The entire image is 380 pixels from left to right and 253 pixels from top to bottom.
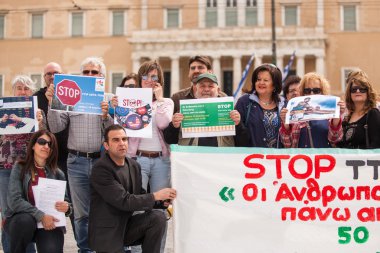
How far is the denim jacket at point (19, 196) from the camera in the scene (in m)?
5.84

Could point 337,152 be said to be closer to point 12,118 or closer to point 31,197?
point 31,197

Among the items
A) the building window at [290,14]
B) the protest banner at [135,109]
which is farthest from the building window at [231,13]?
the protest banner at [135,109]

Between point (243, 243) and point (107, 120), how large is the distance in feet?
7.16

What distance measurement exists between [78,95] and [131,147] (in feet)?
2.71

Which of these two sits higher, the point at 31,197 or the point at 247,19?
the point at 247,19

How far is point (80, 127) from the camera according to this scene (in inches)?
263

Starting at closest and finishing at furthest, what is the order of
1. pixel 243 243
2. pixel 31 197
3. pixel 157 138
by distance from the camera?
pixel 243 243, pixel 31 197, pixel 157 138

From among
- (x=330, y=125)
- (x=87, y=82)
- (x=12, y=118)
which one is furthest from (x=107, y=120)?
(x=330, y=125)

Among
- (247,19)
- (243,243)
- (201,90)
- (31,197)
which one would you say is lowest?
(243,243)

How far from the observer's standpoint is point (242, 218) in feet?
18.2

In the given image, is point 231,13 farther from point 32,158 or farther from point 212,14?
point 32,158

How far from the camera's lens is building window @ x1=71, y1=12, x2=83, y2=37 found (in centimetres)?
4466

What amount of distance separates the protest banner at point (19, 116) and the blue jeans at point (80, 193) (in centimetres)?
61

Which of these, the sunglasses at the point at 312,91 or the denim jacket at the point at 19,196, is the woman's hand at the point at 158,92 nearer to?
the denim jacket at the point at 19,196
